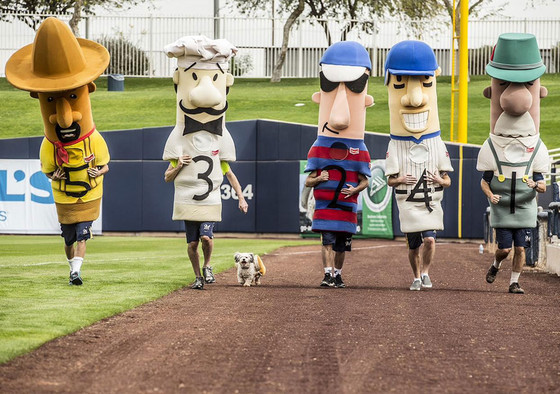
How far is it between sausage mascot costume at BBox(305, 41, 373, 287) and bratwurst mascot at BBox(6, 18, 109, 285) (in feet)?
9.29

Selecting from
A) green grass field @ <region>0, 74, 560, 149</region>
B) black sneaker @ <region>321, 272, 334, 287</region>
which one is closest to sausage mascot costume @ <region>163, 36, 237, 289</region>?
black sneaker @ <region>321, 272, 334, 287</region>

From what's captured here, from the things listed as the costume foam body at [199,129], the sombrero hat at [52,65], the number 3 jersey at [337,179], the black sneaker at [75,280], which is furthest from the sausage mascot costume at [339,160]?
the black sneaker at [75,280]

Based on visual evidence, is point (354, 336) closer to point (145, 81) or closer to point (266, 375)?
point (266, 375)

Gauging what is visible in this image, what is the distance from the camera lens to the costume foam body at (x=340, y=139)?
12727 mm

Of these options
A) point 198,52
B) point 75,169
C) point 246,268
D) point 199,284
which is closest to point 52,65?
point 75,169

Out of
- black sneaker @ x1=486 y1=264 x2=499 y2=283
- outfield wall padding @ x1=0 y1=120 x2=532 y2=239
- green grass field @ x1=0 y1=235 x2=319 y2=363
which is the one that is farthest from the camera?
outfield wall padding @ x1=0 y1=120 x2=532 y2=239

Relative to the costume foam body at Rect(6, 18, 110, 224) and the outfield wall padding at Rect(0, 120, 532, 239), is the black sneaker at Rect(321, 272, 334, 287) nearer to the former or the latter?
the costume foam body at Rect(6, 18, 110, 224)

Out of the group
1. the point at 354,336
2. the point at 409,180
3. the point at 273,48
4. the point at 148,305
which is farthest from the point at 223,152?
the point at 273,48

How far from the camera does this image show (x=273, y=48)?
165ft

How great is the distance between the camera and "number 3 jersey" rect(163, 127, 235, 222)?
12.4 meters

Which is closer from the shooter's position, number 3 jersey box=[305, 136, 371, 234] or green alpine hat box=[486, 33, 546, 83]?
green alpine hat box=[486, 33, 546, 83]

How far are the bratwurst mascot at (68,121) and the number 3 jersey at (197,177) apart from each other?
1.01 meters

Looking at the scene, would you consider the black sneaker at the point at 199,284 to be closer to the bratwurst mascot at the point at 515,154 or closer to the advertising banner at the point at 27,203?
the bratwurst mascot at the point at 515,154

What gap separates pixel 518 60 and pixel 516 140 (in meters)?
1.00
